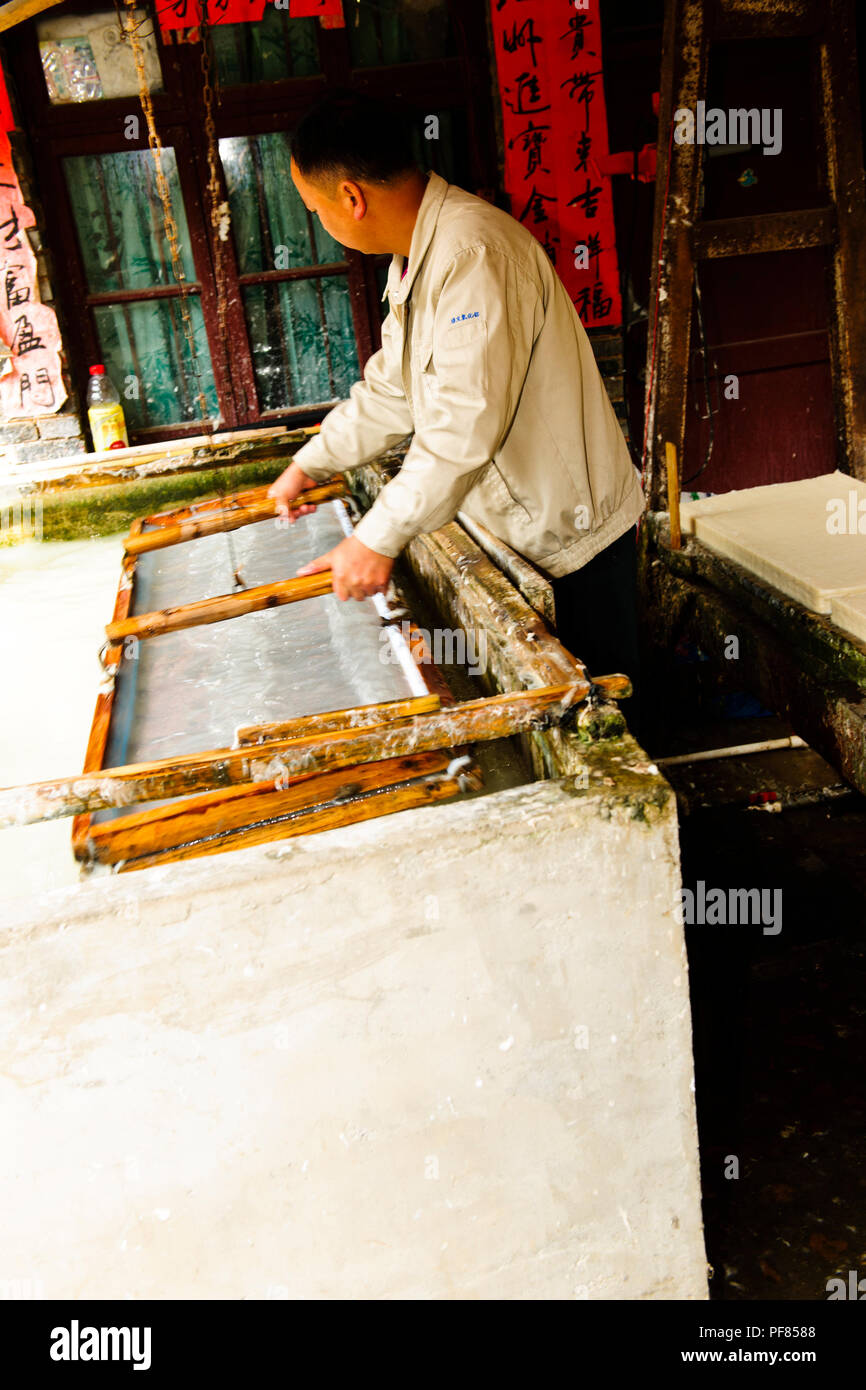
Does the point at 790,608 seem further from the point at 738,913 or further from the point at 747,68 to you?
the point at 747,68

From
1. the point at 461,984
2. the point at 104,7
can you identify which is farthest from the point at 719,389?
the point at 461,984

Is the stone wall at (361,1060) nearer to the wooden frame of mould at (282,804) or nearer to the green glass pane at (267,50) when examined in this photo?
the wooden frame of mould at (282,804)

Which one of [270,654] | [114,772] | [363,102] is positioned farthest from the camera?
[270,654]

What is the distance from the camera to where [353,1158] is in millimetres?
1605

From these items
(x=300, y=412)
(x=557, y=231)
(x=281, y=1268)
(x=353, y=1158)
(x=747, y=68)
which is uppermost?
(x=747, y=68)

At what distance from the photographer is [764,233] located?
3.63m

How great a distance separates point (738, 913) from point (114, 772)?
2.65 meters

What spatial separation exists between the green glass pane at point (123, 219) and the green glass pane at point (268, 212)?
303 millimetres

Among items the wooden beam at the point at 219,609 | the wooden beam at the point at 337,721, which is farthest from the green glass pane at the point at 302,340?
the wooden beam at the point at 337,721

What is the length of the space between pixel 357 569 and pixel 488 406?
0.43 m

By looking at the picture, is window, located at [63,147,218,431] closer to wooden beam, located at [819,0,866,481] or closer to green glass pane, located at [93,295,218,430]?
green glass pane, located at [93,295,218,430]

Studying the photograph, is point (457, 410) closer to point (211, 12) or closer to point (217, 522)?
point (217, 522)

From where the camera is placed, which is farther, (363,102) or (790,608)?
(790,608)

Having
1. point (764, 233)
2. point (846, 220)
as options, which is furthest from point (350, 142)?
point (846, 220)
